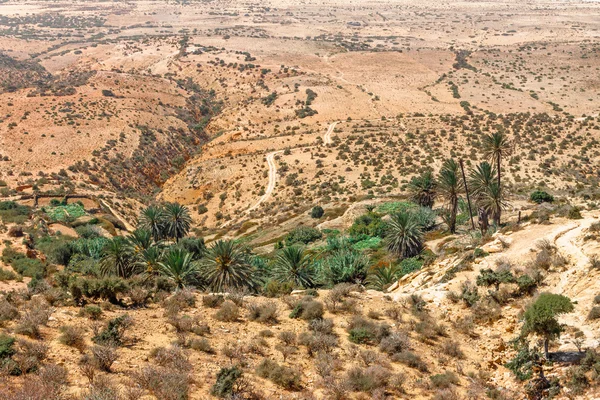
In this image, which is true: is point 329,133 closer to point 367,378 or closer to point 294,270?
point 294,270

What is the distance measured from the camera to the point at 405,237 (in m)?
35.7

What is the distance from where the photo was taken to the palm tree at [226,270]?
2619cm

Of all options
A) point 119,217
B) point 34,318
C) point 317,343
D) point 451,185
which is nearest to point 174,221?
point 119,217

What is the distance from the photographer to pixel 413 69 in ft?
430

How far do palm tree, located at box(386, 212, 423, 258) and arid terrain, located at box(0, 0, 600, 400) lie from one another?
18 cm

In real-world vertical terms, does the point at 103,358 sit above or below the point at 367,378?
above

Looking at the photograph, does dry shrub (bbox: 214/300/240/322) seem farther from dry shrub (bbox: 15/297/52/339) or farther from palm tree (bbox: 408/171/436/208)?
palm tree (bbox: 408/171/436/208)

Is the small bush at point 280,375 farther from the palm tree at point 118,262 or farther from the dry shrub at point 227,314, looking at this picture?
the palm tree at point 118,262

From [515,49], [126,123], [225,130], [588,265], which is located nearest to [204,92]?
[225,130]

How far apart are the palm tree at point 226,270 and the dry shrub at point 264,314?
6.81 meters

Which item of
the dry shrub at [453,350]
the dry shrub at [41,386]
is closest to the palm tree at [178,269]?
the dry shrub at [41,386]

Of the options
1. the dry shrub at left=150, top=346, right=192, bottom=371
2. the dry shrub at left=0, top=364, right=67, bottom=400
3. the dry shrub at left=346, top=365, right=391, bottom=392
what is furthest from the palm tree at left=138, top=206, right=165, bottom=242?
the dry shrub at left=346, top=365, right=391, bottom=392

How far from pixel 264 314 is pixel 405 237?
63.7 ft

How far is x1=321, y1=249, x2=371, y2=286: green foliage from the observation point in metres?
28.2
